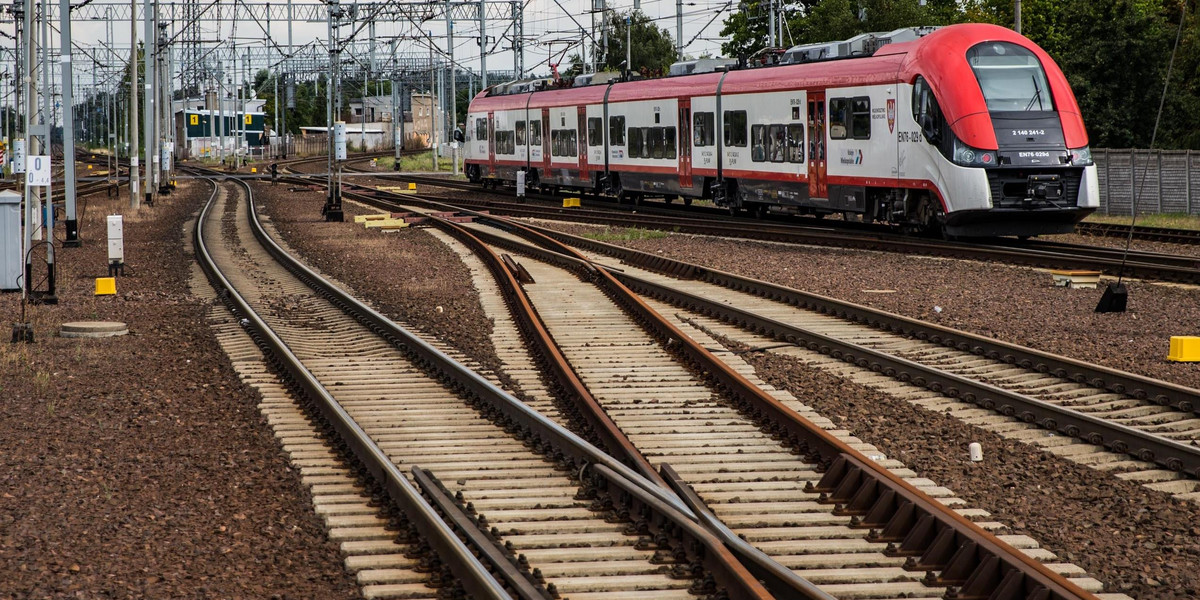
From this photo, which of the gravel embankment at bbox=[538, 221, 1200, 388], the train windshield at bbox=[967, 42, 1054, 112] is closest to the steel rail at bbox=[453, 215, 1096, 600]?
the gravel embankment at bbox=[538, 221, 1200, 388]

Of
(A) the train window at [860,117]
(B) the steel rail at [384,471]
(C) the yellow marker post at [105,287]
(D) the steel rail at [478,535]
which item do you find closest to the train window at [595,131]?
(A) the train window at [860,117]

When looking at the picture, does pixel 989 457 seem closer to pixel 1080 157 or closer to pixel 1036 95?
pixel 1080 157

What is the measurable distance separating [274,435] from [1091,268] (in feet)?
41.1

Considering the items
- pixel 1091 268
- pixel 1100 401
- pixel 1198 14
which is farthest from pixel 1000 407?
pixel 1198 14

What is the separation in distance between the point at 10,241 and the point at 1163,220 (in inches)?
873

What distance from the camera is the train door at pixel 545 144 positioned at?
39.3 meters

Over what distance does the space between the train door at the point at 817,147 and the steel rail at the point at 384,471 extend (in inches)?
483

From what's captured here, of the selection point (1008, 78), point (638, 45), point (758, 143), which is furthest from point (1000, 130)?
point (638, 45)

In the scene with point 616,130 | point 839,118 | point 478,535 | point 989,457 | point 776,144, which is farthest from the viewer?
point 616,130

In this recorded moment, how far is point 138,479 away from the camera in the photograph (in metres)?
8.15

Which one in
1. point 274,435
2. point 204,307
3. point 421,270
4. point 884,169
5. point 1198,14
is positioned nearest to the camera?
point 274,435

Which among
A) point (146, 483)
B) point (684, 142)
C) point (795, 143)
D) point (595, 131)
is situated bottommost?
point (146, 483)

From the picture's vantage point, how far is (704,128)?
29.0 meters

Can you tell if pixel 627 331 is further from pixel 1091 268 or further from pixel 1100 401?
pixel 1091 268
